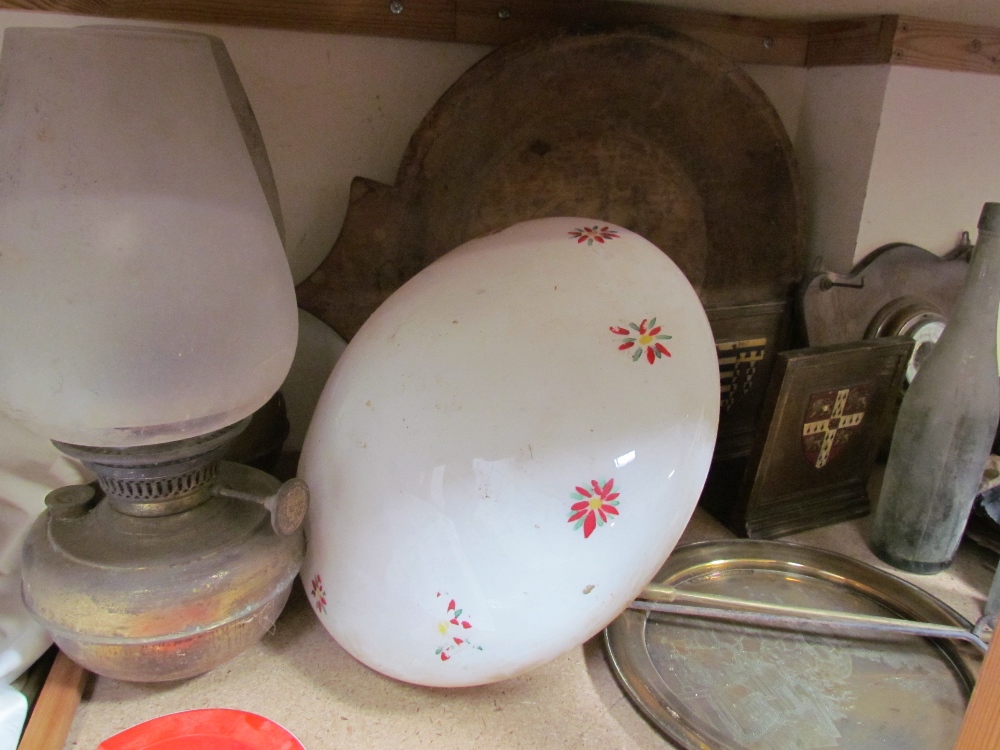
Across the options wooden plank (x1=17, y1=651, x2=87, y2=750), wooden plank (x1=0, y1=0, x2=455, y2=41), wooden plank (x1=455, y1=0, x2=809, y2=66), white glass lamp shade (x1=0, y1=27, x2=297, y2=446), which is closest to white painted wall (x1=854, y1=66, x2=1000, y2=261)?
wooden plank (x1=455, y1=0, x2=809, y2=66)

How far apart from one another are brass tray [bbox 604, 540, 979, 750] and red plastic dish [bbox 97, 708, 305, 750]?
261mm

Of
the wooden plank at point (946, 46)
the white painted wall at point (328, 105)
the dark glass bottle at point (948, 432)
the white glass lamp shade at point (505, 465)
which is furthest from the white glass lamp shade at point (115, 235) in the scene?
the wooden plank at point (946, 46)

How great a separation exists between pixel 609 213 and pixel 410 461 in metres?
0.45

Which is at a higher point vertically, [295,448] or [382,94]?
[382,94]

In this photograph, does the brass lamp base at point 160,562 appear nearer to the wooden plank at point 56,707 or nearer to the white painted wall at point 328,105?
the wooden plank at point 56,707

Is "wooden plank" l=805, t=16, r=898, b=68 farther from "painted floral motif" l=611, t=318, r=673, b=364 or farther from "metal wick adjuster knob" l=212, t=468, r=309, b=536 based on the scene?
"metal wick adjuster knob" l=212, t=468, r=309, b=536

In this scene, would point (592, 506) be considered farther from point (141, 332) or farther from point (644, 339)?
point (141, 332)

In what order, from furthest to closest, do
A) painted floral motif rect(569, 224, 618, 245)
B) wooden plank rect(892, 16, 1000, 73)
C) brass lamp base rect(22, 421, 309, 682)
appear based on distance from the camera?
wooden plank rect(892, 16, 1000, 73) < painted floral motif rect(569, 224, 618, 245) < brass lamp base rect(22, 421, 309, 682)

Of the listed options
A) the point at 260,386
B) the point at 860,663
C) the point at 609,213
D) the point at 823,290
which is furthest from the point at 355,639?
the point at 823,290

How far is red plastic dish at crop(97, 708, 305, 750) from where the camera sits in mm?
495

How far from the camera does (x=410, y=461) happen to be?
48 cm

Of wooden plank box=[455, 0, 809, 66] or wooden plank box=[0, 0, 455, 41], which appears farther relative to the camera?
wooden plank box=[455, 0, 809, 66]

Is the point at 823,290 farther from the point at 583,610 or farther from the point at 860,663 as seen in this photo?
the point at 583,610

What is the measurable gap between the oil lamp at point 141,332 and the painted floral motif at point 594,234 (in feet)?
0.74
